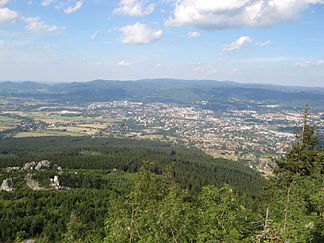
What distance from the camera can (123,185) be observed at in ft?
294

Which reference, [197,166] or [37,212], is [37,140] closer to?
[197,166]

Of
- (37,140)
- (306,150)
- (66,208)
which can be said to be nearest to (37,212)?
(66,208)

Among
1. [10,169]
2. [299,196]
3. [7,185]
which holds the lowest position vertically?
[10,169]

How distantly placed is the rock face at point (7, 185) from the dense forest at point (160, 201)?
67.6 inches

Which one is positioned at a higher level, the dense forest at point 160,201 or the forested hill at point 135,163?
the dense forest at point 160,201

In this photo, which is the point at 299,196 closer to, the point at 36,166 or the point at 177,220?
the point at 177,220

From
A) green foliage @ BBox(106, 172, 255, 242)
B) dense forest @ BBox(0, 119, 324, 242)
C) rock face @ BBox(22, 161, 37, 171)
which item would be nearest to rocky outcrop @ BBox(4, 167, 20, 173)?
rock face @ BBox(22, 161, 37, 171)

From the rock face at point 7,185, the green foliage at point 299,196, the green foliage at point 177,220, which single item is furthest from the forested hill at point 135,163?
the green foliage at point 177,220

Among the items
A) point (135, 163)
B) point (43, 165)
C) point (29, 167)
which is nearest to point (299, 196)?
point (43, 165)

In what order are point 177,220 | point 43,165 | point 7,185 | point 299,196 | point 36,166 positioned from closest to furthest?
point 177,220
point 299,196
point 7,185
point 36,166
point 43,165

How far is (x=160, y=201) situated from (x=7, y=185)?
230 feet

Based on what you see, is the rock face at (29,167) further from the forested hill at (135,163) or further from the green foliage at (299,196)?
the green foliage at (299,196)

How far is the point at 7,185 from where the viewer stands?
7775 centimetres

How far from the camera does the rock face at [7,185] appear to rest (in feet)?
252
